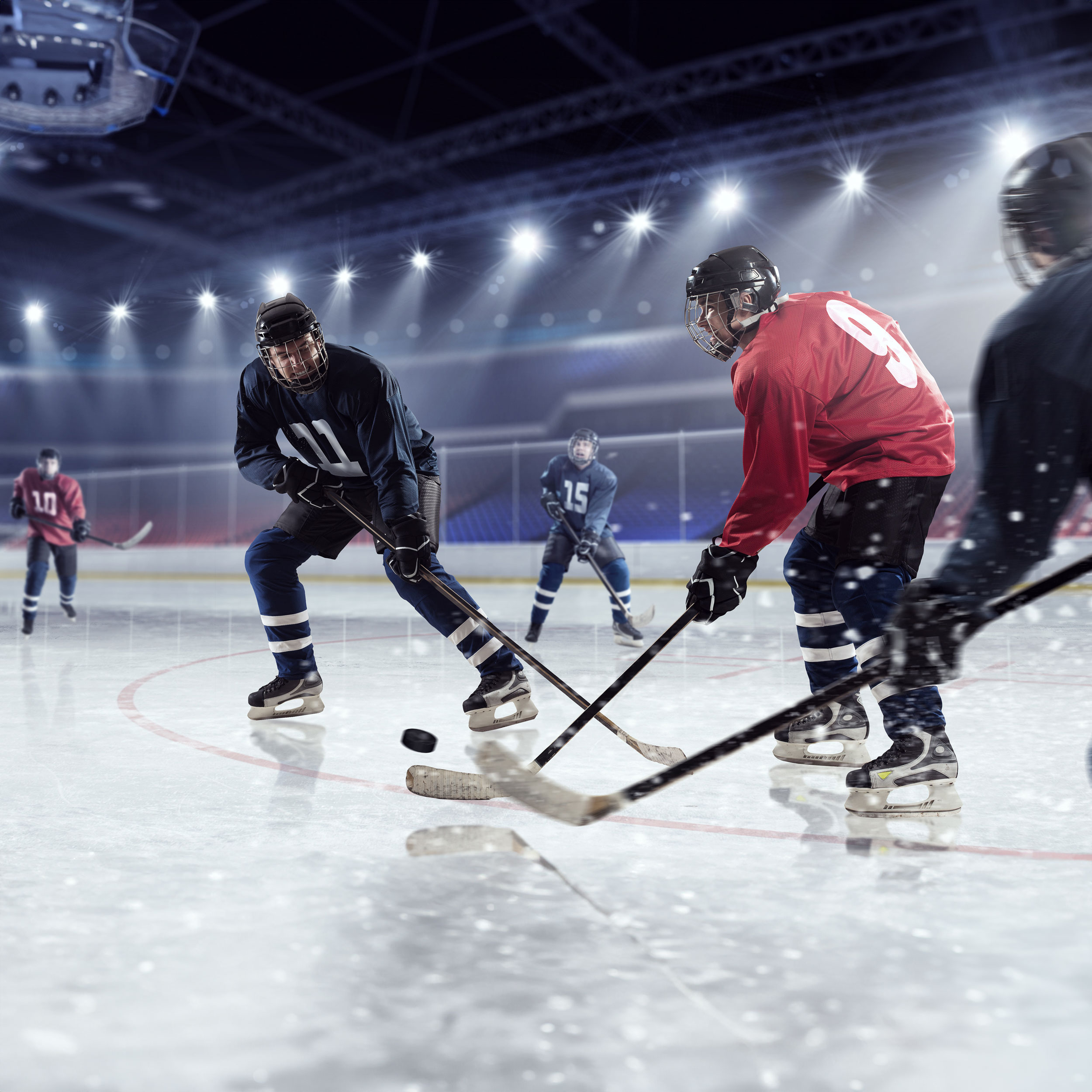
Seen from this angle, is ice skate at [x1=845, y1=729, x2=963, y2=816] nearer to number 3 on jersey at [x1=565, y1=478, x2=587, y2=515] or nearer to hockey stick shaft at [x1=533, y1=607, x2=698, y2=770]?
hockey stick shaft at [x1=533, y1=607, x2=698, y2=770]

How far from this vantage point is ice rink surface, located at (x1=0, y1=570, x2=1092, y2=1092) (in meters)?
1.04

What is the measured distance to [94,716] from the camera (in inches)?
127

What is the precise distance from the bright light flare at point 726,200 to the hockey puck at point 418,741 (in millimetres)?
11511

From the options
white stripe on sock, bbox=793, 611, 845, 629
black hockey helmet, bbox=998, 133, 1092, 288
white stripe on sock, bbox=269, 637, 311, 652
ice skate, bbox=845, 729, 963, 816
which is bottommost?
ice skate, bbox=845, 729, 963, 816

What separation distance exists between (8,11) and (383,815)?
686cm

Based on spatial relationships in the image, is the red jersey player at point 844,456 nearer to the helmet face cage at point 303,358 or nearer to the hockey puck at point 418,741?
the hockey puck at point 418,741

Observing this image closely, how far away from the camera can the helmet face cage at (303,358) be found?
2.73 meters

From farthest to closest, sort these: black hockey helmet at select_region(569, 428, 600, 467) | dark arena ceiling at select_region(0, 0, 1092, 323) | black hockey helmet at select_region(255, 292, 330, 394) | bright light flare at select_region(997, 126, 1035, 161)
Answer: bright light flare at select_region(997, 126, 1035, 161), dark arena ceiling at select_region(0, 0, 1092, 323), black hockey helmet at select_region(569, 428, 600, 467), black hockey helmet at select_region(255, 292, 330, 394)

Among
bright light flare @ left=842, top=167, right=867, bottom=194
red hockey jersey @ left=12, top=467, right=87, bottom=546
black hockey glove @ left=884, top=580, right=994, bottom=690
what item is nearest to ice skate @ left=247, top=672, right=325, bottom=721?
black hockey glove @ left=884, top=580, right=994, bottom=690

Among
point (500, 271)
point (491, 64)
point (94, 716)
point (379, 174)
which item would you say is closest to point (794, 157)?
point (491, 64)

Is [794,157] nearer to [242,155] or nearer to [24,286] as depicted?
[242,155]

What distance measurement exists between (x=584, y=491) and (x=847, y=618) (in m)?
3.66

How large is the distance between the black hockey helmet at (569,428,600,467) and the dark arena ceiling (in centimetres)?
464

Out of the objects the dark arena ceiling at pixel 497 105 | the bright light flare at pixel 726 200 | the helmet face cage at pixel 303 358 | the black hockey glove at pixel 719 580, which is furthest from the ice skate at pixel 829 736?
the bright light flare at pixel 726 200
